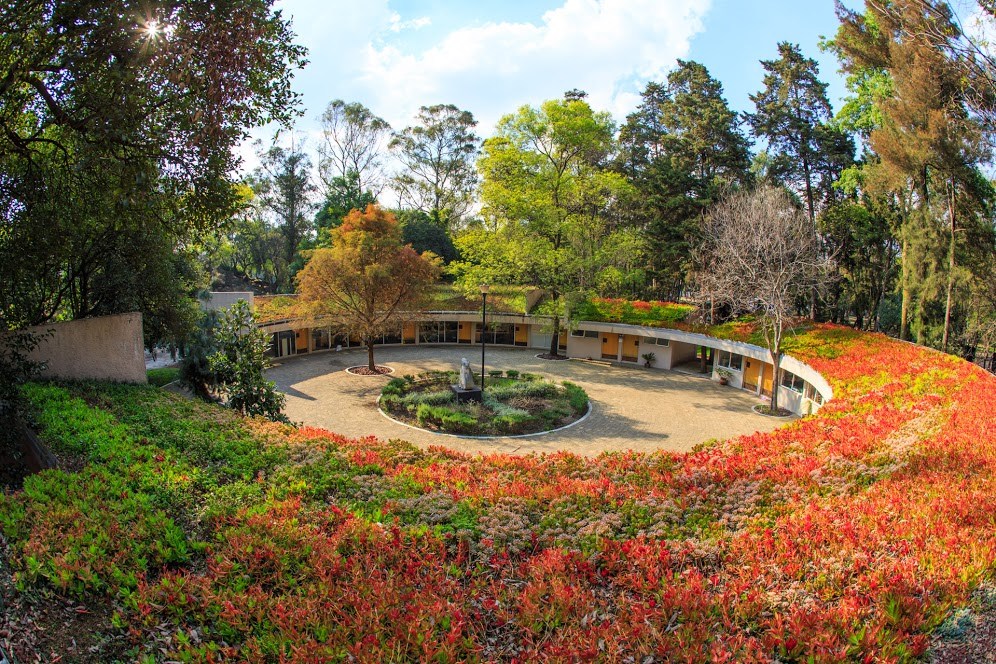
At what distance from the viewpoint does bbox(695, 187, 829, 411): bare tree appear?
19844 millimetres

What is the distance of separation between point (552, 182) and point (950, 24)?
51.7 feet

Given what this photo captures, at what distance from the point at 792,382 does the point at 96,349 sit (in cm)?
2255

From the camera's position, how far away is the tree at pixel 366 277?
892 inches

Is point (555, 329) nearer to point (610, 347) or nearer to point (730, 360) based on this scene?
point (610, 347)

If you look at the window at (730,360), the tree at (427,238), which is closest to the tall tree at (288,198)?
the tree at (427,238)

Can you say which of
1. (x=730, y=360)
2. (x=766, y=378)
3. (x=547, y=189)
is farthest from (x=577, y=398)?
(x=547, y=189)

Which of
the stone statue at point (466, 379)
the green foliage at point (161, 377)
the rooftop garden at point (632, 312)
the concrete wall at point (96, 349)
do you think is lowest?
the green foliage at point (161, 377)

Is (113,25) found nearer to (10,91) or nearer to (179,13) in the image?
(179,13)

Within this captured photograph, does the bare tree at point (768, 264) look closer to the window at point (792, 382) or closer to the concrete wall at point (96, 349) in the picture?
the window at point (792, 382)

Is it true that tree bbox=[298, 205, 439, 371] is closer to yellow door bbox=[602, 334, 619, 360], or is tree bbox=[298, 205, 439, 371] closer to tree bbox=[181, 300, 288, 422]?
tree bbox=[181, 300, 288, 422]

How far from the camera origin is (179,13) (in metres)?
7.30

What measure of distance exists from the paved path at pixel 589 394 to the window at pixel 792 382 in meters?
1.41

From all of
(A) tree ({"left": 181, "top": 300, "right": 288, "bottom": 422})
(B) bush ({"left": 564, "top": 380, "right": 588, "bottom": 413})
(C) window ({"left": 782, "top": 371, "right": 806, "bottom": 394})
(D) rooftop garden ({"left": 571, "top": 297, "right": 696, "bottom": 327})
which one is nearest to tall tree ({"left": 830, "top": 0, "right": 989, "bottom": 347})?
(C) window ({"left": 782, "top": 371, "right": 806, "bottom": 394})

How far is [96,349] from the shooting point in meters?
12.5
